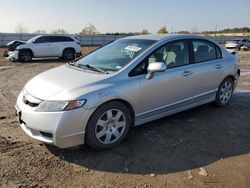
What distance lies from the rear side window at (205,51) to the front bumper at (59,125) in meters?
2.64

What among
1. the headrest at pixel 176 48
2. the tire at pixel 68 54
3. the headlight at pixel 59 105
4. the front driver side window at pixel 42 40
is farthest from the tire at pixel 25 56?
the headlight at pixel 59 105

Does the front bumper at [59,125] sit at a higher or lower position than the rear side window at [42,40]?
lower

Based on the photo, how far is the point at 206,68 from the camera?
19.1ft

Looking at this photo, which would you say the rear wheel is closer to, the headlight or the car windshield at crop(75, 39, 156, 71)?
the car windshield at crop(75, 39, 156, 71)

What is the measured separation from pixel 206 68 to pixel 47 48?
15220 mm

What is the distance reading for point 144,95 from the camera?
A: 15.5 feet

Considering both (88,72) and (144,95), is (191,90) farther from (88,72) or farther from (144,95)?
(88,72)

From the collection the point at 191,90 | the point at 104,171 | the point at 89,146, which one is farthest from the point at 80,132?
the point at 191,90

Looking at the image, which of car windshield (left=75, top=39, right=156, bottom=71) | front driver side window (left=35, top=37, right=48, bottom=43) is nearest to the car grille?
car windshield (left=75, top=39, right=156, bottom=71)

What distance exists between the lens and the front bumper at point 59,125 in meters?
3.91

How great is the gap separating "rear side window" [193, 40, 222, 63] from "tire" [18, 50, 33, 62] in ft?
48.1

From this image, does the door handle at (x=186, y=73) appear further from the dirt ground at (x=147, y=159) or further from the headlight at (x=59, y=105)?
the headlight at (x=59, y=105)

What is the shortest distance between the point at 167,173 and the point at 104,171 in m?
0.77

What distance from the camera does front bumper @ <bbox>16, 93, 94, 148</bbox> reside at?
391 cm
